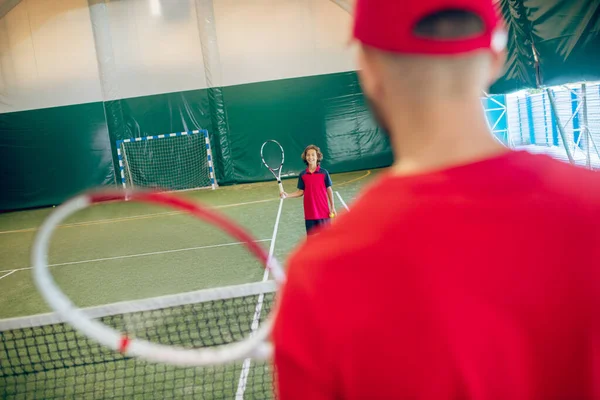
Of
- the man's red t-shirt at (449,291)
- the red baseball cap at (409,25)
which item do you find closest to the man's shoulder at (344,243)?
the man's red t-shirt at (449,291)

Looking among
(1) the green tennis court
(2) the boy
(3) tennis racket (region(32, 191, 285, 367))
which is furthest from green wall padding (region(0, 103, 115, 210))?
(3) tennis racket (region(32, 191, 285, 367))

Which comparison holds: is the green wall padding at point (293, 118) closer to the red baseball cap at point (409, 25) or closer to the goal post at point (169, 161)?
the goal post at point (169, 161)

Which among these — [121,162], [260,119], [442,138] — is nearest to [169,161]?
[121,162]

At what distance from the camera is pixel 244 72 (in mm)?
16438

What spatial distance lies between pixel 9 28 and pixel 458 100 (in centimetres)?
1872

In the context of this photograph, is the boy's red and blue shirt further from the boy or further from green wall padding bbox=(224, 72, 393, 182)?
green wall padding bbox=(224, 72, 393, 182)

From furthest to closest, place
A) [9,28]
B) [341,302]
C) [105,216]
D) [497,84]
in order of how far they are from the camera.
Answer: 1. [9,28]
2. [105,216]
3. [497,84]
4. [341,302]

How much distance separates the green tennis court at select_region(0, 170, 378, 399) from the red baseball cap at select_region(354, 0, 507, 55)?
3.18 m

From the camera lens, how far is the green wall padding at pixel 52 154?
53.3 ft

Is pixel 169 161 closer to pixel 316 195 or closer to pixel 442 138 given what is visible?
pixel 316 195

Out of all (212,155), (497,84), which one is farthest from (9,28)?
(497,84)

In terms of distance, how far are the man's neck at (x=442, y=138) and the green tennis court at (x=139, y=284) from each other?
314 centimetres

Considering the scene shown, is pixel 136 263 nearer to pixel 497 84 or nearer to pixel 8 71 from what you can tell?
pixel 497 84

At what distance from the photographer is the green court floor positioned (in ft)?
21.7
